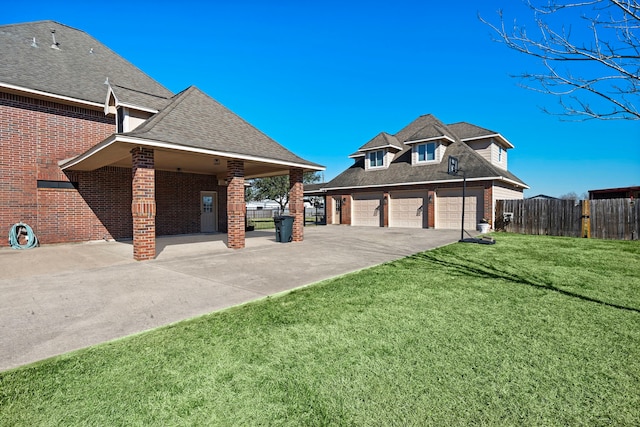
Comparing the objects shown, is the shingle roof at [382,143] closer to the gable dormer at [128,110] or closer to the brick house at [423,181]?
the brick house at [423,181]

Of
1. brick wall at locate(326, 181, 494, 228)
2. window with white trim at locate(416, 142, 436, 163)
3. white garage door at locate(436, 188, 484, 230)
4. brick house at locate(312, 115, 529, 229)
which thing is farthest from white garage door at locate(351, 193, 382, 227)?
white garage door at locate(436, 188, 484, 230)

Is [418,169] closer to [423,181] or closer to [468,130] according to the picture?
[423,181]

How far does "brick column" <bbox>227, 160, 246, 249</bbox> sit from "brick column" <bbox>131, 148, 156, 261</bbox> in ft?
8.29

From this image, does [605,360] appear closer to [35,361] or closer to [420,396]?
[420,396]

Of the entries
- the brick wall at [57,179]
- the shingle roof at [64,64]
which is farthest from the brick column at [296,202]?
the shingle roof at [64,64]

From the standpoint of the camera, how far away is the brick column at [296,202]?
12086 millimetres

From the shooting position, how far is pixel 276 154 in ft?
37.3

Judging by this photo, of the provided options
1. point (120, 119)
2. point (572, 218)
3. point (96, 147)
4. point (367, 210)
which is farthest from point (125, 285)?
point (572, 218)

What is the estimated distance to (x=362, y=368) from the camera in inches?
105

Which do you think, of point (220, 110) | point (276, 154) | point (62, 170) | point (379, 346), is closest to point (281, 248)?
point (276, 154)

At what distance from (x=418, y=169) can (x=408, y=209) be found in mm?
2889

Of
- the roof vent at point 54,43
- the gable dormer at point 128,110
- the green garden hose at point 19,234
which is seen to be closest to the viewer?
the gable dormer at point 128,110

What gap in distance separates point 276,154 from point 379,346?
934cm

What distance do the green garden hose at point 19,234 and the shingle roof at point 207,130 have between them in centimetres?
626
